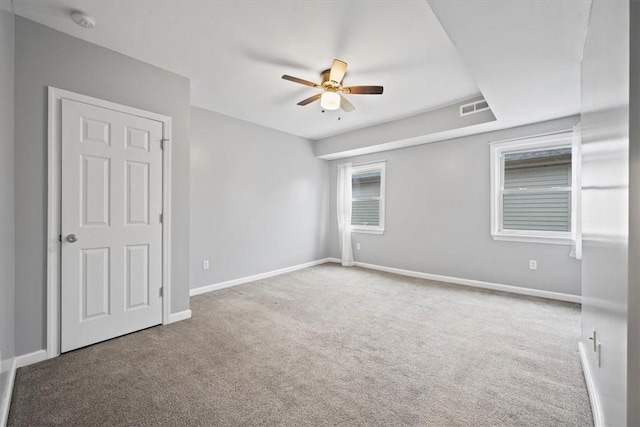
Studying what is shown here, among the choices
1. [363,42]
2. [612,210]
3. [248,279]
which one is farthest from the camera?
[248,279]

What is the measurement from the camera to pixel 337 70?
2660 mm

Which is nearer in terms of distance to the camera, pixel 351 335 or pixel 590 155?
pixel 590 155

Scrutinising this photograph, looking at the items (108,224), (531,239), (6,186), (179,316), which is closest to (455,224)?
(531,239)

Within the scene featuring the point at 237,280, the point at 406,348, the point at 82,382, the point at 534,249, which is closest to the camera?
the point at 82,382

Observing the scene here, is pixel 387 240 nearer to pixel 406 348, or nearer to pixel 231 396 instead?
pixel 406 348

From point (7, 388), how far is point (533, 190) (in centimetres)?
555

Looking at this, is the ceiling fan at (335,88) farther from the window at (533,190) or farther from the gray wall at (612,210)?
the window at (533,190)

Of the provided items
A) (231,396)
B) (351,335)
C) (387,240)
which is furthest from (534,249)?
(231,396)

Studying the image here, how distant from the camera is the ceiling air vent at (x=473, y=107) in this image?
3.69m

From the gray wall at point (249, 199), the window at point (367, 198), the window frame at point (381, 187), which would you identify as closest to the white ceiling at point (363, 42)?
the gray wall at point (249, 199)

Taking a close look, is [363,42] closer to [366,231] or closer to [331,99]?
[331,99]

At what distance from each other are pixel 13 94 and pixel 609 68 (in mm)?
3703

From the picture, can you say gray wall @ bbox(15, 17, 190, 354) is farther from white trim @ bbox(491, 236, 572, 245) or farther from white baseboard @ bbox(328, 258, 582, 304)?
white trim @ bbox(491, 236, 572, 245)

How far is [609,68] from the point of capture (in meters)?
1.30
